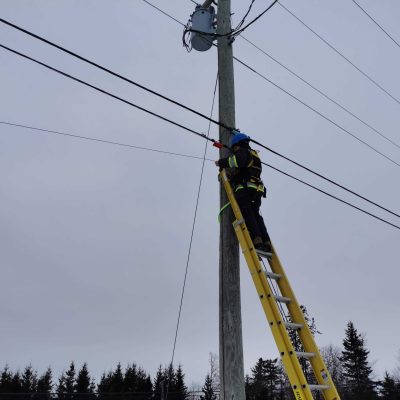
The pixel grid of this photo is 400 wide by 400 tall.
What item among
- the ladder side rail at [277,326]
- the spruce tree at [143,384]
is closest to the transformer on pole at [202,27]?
the ladder side rail at [277,326]

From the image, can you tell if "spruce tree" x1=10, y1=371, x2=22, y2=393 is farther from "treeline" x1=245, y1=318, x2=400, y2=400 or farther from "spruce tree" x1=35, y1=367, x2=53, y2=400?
"treeline" x1=245, y1=318, x2=400, y2=400

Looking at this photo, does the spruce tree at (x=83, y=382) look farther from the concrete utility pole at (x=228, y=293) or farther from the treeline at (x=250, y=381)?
the concrete utility pole at (x=228, y=293)

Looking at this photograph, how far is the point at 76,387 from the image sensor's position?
47.1m

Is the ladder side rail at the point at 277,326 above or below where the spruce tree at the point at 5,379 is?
below

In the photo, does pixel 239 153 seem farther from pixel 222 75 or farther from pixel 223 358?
pixel 223 358

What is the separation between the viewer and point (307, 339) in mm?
4535

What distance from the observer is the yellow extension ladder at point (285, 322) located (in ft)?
12.9

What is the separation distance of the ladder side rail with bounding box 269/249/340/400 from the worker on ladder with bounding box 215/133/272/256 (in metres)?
0.31

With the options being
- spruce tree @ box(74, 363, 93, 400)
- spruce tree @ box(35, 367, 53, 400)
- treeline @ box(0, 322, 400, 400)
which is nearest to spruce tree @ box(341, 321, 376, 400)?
treeline @ box(0, 322, 400, 400)

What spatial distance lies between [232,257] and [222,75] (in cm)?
260

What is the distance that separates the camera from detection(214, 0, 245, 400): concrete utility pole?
4.18 meters

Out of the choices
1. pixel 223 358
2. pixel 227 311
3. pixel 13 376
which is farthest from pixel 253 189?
pixel 13 376

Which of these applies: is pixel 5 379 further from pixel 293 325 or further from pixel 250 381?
pixel 293 325

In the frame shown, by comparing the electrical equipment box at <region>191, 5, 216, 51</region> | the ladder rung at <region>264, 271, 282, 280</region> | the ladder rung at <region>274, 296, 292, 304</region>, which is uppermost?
the electrical equipment box at <region>191, 5, 216, 51</region>
